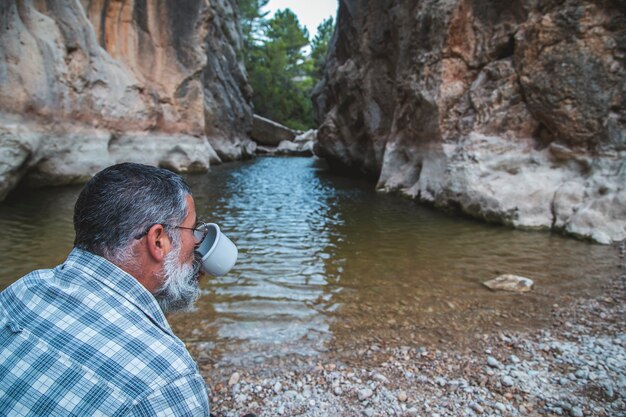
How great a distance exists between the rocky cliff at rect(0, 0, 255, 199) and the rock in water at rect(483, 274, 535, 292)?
11140 millimetres

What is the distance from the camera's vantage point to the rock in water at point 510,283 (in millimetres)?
5125

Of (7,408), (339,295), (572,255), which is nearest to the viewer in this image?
(7,408)

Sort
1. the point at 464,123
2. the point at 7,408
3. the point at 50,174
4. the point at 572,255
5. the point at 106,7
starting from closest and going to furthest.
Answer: the point at 7,408 → the point at 572,255 → the point at 464,123 → the point at 50,174 → the point at 106,7

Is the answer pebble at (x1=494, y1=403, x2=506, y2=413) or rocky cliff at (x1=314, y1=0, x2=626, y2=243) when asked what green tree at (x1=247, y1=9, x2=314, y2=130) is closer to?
rocky cliff at (x1=314, y1=0, x2=626, y2=243)

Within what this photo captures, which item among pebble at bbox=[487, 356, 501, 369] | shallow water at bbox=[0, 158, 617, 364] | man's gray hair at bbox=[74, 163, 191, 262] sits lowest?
shallow water at bbox=[0, 158, 617, 364]

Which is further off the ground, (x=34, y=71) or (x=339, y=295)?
(x=34, y=71)

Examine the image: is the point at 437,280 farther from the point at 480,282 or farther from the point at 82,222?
the point at 82,222

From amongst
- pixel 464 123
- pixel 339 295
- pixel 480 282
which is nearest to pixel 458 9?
pixel 464 123

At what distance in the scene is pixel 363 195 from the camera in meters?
14.5

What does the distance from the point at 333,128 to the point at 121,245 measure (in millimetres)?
22647

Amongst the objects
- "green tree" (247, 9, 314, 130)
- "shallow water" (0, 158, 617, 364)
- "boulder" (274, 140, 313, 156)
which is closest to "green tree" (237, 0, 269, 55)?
"green tree" (247, 9, 314, 130)

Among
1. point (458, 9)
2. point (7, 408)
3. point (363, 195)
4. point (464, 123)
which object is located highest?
point (458, 9)

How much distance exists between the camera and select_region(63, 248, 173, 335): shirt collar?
122 centimetres

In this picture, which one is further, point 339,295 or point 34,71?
point 34,71
